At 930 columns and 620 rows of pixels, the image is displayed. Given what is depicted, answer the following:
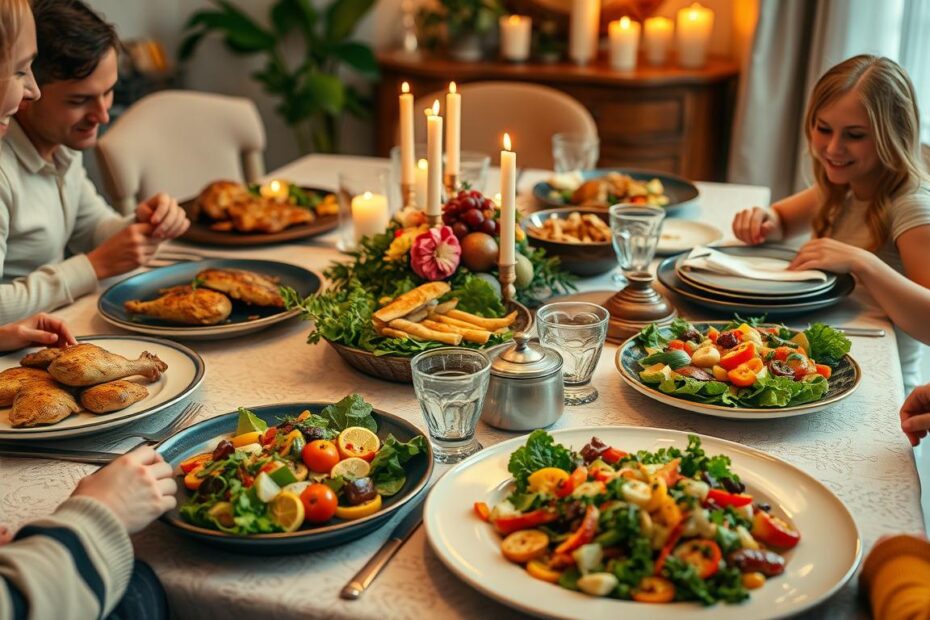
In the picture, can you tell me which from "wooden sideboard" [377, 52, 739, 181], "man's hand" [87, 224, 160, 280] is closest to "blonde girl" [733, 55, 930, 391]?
"man's hand" [87, 224, 160, 280]

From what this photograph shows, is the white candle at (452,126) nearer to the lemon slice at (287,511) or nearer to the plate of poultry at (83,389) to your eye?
the plate of poultry at (83,389)

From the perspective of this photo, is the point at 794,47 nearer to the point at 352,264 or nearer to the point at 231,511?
the point at 352,264

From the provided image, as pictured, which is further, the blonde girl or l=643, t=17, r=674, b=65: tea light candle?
l=643, t=17, r=674, b=65: tea light candle

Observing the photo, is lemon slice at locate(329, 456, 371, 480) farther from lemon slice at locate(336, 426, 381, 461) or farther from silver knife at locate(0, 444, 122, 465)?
silver knife at locate(0, 444, 122, 465)

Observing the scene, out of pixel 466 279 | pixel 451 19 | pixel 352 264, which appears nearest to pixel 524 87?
pixel 451 19

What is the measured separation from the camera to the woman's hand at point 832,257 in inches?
68.4

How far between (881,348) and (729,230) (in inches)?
28.6

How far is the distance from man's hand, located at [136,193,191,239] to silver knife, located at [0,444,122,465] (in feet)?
2.55

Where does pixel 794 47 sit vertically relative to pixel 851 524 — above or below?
above

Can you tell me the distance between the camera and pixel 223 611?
101 centimetres

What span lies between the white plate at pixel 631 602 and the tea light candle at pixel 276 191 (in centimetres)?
130

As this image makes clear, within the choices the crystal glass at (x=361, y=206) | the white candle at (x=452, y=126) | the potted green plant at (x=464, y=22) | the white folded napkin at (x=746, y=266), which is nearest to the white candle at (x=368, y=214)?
the crystal glass at (x=361, y=206)

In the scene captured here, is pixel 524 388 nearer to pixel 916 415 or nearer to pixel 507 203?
pixel 507 203

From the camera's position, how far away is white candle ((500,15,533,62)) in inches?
158
